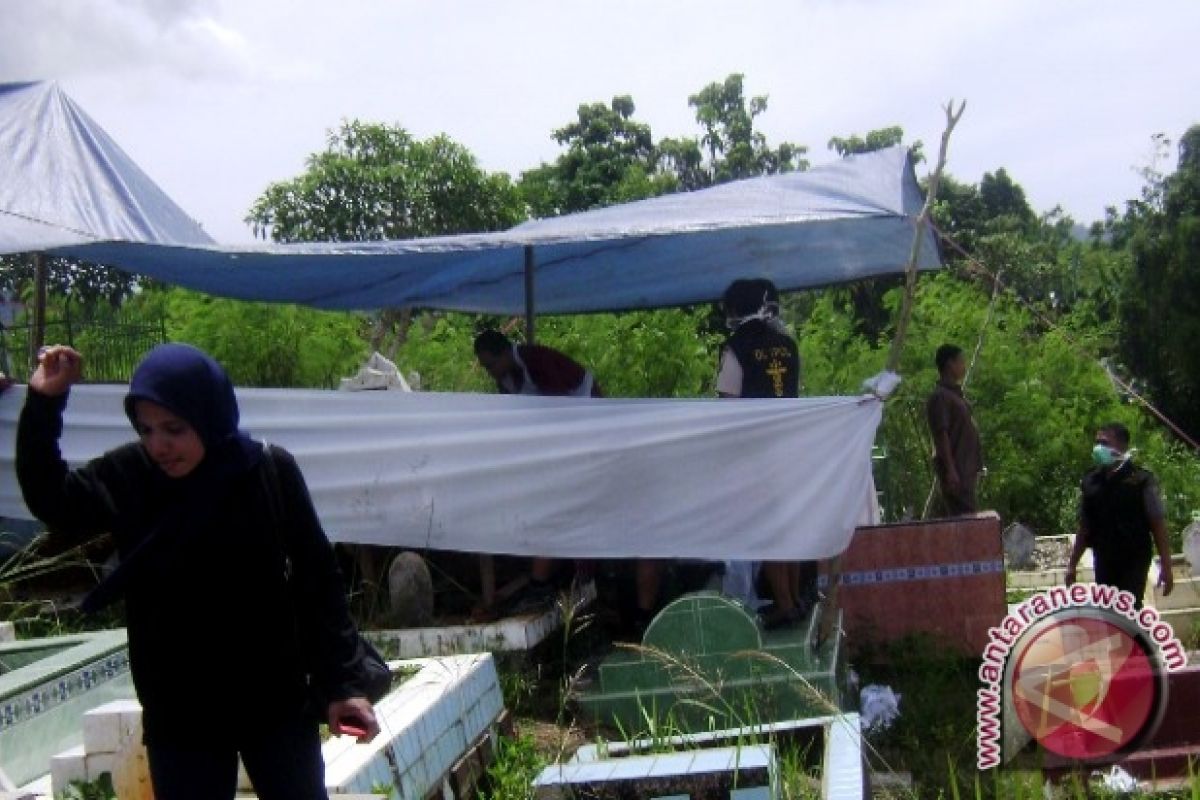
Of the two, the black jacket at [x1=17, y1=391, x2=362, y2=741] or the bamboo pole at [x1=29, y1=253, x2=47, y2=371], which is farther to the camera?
the bamboo pole at [x1=29, y1=253, x2=47, y2=371]

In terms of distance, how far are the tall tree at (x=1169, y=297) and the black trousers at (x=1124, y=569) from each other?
44.8ft

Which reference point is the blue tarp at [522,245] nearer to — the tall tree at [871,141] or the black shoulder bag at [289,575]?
the black shoulder bag at [289,575]

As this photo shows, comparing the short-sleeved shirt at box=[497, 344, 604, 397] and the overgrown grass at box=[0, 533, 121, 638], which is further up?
the short-sleeved shirt at box=[497, 344, 604, 397]

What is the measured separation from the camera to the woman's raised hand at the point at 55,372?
2.91m

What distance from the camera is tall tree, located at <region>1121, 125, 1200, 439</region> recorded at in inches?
784

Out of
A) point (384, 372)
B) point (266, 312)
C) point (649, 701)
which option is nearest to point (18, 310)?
point (266, 312)

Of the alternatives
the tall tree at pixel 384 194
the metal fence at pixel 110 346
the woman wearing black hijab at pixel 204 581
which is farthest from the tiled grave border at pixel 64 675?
the tall tree at pixel 384 194

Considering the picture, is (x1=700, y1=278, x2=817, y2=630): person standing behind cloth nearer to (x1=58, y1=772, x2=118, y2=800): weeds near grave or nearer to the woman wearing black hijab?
(x1=58, y1=772, x2=118, y2=800): weeds near grave

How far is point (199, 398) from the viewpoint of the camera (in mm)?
2830

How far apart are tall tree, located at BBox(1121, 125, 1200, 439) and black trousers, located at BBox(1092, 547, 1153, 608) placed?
1366 centimetres

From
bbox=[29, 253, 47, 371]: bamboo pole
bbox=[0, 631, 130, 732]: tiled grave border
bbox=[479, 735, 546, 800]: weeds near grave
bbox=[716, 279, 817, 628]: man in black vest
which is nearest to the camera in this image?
bbox=[0, 631, 130, 732]: tiled grave border

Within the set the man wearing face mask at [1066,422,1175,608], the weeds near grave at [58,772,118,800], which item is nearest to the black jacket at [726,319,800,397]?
the man wearing face mask at [1066,422,1175,608]

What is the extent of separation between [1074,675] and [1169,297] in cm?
1702

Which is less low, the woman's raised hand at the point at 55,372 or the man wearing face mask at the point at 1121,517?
the woman's raised hand at the point at 55,372
